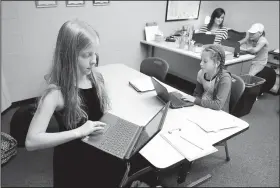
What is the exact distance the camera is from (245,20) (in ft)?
12.9

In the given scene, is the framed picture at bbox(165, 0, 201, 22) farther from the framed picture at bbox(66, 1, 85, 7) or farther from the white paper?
the framed picture at bbox(66, 1, 85, 7)

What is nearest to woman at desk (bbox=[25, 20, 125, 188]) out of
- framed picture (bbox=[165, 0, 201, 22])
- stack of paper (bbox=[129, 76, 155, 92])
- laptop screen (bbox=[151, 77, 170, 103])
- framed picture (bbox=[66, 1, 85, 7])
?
laptop screen (bbox=[151, 77, 170, 103])

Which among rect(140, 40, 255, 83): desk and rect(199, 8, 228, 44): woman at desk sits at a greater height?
rect(199, 8, 228, 44): woman at desk

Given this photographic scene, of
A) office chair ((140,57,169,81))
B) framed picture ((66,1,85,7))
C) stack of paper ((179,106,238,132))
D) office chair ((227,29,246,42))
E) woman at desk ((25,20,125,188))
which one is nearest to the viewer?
woman at desk ((25,20,125,188))

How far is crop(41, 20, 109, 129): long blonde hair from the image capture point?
1.06 meters

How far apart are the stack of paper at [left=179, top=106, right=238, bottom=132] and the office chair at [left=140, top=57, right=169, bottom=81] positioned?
30.8 inches

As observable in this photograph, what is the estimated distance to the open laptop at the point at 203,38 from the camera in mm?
3262

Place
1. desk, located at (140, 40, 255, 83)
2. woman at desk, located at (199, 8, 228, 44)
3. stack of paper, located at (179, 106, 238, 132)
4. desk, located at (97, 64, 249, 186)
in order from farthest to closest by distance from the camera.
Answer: woman at desk, located at (199, 8, 228, 44) < desk, located at (140, 40, 255, 83) < stack of paper, located at (179, 106, 238, 132) < desk, located at (97, 64, 249, 186)

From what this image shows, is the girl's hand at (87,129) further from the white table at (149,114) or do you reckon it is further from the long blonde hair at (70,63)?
the white table at (149,114)

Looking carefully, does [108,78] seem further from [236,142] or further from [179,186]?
[236,142]

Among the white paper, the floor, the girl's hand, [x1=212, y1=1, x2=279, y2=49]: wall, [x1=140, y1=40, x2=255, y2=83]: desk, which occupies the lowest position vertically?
the floor

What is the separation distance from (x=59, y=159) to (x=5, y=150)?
3.48ft

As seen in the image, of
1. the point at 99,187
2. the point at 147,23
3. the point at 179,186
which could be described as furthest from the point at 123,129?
the point at 147,23

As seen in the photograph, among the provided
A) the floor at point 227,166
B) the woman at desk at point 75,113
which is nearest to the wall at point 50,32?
the floor at point 227,166
